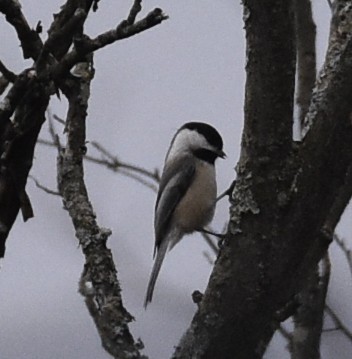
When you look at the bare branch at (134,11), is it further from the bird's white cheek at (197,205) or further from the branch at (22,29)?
→ the bird's white cheek at (197,205)

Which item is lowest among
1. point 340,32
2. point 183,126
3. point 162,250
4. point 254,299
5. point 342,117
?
point 254,299

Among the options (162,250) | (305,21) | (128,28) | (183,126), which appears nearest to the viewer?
(128,28)

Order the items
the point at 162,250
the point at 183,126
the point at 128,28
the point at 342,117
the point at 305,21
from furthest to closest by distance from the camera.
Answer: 1. the point at 183,126
2. the point at 162,250
3. the point at 305,21
4. the point at 342,117
5. the point at 128,28

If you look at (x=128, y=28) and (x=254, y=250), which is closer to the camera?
(x=128, y=28)

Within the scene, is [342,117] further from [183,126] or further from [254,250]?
[183,126]

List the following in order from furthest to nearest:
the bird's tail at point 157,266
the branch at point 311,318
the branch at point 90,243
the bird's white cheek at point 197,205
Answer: the bird's white cheek at point 197,205 < the bird's tail at point 157,266 < the branch at point 311,318 < the branch at point 90,243

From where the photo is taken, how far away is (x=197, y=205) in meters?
4.20

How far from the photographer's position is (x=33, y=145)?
4.96 feet

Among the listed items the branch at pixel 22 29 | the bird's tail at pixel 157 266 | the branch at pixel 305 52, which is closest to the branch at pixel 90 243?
the branch at pixel 22 29

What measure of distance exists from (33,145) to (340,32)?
0.58m

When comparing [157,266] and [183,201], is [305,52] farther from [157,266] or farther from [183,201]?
[183,201]

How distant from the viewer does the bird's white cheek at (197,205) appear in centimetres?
419

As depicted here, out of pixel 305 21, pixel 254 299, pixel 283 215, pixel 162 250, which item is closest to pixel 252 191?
pixel 283 215

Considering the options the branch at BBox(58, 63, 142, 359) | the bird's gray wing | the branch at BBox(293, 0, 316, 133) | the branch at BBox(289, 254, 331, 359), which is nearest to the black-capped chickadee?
the bird's gray wing
